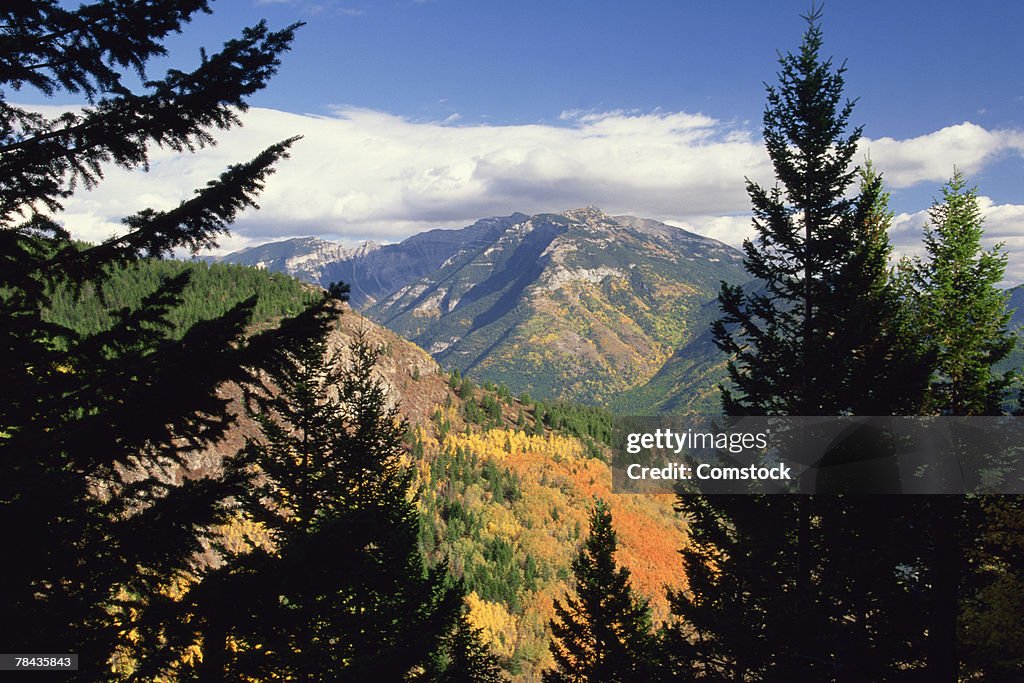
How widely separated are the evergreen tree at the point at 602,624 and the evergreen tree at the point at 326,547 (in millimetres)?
9946

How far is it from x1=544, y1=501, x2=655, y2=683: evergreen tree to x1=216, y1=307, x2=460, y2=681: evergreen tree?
32.6 feet

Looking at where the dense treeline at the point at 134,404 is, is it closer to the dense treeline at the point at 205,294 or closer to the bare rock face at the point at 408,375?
the dense treeline at the point at 205,294

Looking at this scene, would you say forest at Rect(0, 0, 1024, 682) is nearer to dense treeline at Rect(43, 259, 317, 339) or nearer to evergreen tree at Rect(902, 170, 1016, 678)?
evergreen tree at Rect(902, 170, 1016, 678)

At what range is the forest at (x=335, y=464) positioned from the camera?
18.2 feet

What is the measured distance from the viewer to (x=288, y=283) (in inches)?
7328

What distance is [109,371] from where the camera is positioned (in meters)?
6.07

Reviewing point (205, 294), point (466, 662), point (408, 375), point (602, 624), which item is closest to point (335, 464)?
point (466, 662)

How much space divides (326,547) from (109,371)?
291cm

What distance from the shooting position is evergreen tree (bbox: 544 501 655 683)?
24.8 metres

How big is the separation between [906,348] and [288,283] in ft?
617

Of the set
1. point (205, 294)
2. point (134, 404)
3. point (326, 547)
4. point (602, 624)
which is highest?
point (205, 294)

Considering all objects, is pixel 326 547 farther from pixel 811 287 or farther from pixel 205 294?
pixel 205 294

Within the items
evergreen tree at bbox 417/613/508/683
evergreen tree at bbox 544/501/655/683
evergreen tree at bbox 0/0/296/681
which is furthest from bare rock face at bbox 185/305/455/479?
evergreen tree at bbox 0/0/296/681

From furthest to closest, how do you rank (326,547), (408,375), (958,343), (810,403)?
1. (408,375)
2. (958,343)
3. (810,403)
4. (326,547)
